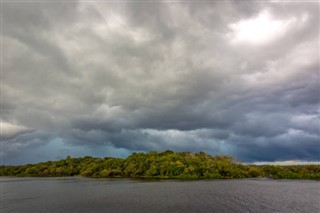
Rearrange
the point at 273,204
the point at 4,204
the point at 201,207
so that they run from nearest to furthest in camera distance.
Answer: the point at 201,207 < the point at 273,204 < the point at 4,204

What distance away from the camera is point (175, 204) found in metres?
91.4

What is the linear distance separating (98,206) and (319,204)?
73.8m

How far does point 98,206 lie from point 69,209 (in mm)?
9297

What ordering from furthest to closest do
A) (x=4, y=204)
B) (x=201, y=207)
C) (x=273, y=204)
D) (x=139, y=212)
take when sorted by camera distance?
(x=4, y=204)
(x=273, y=204)
(x=201, y=207)
(x=139, y=212)

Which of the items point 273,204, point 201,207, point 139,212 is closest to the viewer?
point 139,212

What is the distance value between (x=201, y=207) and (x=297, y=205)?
3217cm

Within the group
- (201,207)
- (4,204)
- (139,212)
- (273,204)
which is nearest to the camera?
(139,212)

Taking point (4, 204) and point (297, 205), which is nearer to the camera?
point (297, 205)

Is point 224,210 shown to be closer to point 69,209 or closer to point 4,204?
point 69,209

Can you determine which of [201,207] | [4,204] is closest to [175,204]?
[201,207]

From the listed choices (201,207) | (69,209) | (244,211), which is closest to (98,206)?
(69,209)

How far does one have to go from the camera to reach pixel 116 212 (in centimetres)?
7944

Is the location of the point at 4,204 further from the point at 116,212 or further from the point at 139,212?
the point at 139,212

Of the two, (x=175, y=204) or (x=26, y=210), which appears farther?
(x=175, y=204)
